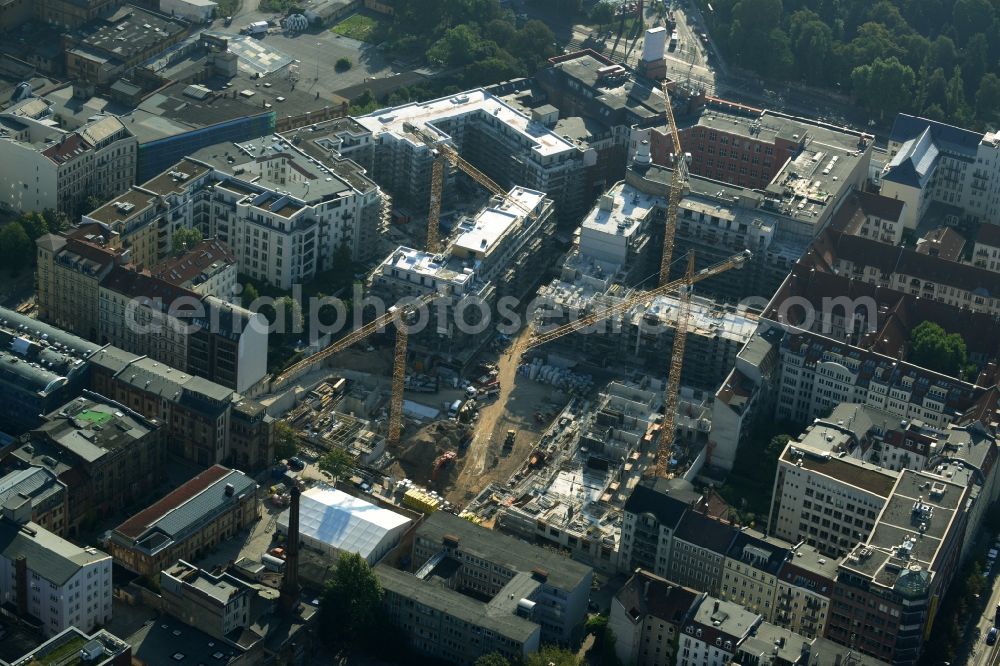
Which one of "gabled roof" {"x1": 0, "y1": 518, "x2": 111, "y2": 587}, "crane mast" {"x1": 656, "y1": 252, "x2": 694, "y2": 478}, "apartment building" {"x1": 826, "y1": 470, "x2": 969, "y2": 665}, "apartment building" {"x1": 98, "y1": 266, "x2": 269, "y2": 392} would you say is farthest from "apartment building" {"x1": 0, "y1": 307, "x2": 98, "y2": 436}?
"apartment building" {"x1": 826, "y1": 470, "x2": 969, "y2": 665}

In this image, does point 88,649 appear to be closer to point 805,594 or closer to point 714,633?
point 714,633

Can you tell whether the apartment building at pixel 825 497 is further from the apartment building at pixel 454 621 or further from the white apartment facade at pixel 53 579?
the white apartment facade at pixel 53 579

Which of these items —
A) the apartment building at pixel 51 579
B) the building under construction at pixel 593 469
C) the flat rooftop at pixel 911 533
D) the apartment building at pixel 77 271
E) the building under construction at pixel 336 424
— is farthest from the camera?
the apartment building at pixel 77 271

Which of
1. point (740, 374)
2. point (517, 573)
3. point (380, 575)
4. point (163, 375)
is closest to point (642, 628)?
point (517, 573)

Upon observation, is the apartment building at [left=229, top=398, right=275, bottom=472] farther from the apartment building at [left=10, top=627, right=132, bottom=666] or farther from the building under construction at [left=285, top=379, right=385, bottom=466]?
the apartment building at [left=10, top=627, right=132, bottom=666]

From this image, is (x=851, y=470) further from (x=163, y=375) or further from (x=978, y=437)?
(x=163, y=375)

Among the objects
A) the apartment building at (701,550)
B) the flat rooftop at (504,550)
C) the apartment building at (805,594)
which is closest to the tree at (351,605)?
the flat rooftop at (504,550)
